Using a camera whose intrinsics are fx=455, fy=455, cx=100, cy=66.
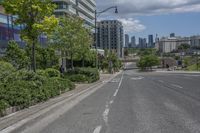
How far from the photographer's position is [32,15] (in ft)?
75.3

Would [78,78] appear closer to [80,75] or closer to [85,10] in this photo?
[80,75]

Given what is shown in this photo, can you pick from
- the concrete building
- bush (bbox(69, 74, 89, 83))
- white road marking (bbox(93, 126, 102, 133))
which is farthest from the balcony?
white road marking (bbox(93, 126, 102, 133))

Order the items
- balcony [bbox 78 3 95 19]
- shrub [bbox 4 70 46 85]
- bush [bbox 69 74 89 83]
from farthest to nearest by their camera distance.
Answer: balcony [bbox 78 3 95 19]
bush [bbox 69 74 89 83]
shrub [bbox 4 70 46 85]

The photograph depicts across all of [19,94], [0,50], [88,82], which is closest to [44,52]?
[0,50]

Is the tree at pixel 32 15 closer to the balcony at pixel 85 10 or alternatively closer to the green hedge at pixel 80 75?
the green hedge at pixel 80 75

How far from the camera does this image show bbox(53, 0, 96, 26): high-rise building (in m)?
110

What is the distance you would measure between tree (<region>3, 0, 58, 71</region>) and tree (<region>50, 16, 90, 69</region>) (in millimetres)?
17102

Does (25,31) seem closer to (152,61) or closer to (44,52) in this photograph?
(44,52)

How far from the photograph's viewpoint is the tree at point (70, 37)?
134ft

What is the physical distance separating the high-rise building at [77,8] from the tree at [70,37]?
50.3m

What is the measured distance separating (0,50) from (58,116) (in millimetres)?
44404

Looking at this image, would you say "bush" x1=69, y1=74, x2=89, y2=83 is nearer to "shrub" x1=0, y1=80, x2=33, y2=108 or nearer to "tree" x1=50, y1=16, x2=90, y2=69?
"tree" x1=50, y1=16, x2=90, y2=69

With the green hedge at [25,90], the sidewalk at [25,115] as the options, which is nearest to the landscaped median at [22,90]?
the green hedge at [25,90]

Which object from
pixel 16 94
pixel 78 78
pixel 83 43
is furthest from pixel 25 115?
pixel 83 43
